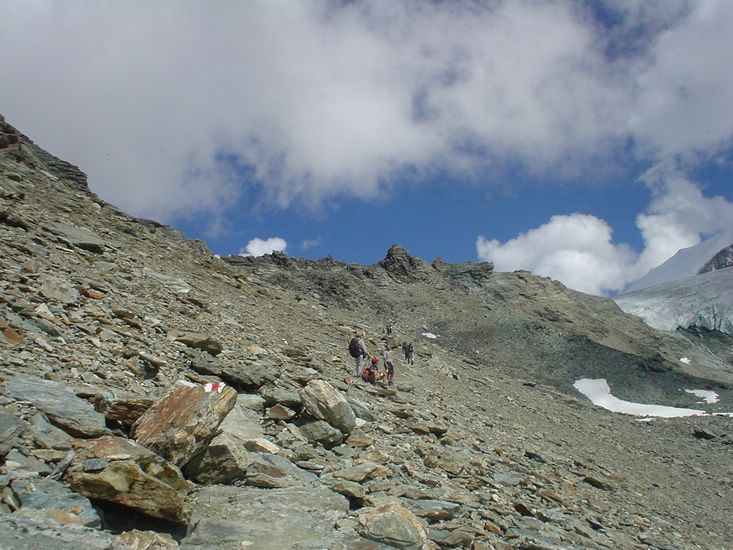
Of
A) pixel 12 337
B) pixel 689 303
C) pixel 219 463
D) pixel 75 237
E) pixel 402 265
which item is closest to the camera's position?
pixel 219 463

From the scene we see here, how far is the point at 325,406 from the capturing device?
9.61 meters

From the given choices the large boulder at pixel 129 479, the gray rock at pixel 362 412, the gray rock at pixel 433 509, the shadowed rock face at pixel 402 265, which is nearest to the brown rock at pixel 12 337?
the large boulder at pixel 129 479

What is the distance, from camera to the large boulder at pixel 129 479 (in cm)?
496

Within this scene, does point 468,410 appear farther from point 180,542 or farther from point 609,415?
point 609,415

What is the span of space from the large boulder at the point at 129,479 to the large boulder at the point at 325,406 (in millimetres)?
4183

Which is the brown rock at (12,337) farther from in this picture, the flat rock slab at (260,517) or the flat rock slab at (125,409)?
the flat rock slab at (260,517)

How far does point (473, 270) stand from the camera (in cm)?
8631

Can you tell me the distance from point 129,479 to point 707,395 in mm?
58558

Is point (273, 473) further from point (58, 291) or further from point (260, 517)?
point (58, 291)

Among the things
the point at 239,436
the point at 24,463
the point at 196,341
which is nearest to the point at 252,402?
the point at 239,436

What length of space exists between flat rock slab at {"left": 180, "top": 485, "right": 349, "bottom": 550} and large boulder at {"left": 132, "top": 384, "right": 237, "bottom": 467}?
1.97 feet

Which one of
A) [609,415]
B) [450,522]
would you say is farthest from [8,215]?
[609,415]

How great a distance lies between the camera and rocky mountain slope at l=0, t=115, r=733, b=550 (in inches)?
208

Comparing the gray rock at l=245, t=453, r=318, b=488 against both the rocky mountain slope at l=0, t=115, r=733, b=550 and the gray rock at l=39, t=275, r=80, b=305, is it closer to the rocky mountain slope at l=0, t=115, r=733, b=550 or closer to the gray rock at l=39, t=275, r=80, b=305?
the rocky mountain slope at l=0, t=115, r=733, b=550
